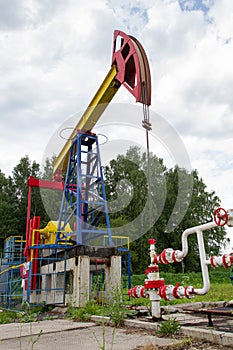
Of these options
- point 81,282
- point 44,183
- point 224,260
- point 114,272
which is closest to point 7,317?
point 81,282

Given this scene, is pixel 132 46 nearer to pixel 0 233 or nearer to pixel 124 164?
pixel 124 164

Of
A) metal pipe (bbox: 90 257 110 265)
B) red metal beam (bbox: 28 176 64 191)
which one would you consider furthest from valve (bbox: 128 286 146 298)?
red metal beam (bbox: 28 176 64 191)

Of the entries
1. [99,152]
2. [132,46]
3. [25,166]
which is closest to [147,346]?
[132,46]

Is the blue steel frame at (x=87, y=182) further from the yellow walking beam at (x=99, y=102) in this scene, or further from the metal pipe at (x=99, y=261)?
the metal pipe at (x=99, y=261)

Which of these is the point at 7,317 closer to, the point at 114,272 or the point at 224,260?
the point at 114,272

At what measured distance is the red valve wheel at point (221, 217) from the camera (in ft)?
11.2

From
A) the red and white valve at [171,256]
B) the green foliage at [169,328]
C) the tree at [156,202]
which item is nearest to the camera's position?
the green foliage at [169,328]

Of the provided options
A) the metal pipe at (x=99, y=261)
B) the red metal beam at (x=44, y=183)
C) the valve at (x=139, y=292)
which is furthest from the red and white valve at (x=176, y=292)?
the red metal beam at (x=44, y=183)

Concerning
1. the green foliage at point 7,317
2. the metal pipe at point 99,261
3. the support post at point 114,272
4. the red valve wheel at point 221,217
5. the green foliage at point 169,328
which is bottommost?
the green foliage at point 7,317

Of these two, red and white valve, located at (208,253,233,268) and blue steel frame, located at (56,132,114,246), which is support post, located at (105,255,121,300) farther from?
red and white valve, located at (208,253,233,268)

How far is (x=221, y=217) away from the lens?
3453 millimetres

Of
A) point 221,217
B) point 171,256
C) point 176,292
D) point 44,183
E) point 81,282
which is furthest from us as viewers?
point 44,183

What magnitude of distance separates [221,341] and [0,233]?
86.1ft

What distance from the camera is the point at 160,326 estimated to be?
392 cm
